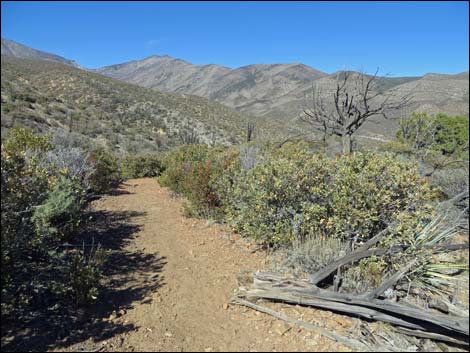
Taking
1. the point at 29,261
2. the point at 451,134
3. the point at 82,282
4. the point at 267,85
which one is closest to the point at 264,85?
the point at 267,85

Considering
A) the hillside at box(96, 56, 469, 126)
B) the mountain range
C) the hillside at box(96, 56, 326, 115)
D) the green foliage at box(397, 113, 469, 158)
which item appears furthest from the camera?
the hillside at box(96, 56, 326, 115)

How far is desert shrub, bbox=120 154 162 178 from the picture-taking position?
1405 centimetres

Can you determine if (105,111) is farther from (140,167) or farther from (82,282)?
(82,282)

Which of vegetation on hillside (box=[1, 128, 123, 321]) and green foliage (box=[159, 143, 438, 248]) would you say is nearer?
vegetation on hillside (box=[1, 128, 123, 321])

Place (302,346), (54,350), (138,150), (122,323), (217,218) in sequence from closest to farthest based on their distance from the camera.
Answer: (54,350)
(302,346)
(122,323)
(217,218)
(138,150)

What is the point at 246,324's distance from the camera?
11.6 feet

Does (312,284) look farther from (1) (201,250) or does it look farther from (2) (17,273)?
(2) (17,273)

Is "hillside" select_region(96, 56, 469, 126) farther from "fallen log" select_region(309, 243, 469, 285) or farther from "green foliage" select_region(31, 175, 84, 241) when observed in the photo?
"green foliage" select_region(31, 175, 84, 241)

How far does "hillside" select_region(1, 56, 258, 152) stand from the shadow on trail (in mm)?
16988

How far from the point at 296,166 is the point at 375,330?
2.84m

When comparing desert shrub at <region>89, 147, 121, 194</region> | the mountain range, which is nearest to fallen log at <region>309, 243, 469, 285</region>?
desert shrub at <region>89, 147, 121, 194</region>

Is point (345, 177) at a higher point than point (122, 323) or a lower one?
higher

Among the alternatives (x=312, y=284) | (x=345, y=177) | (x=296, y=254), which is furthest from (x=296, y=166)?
(x=312, y=284)

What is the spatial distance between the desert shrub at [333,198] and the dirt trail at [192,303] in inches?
29.9
